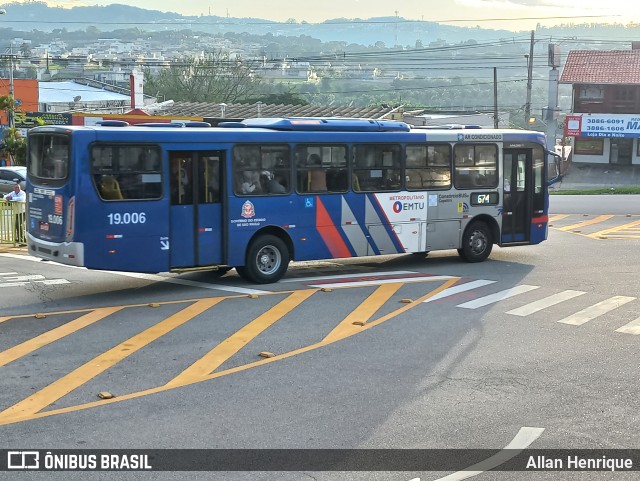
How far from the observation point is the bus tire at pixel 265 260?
17.9 meters

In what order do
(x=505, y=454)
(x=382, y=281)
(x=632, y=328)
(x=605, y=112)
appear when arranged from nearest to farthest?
(x=505, y=454), (x=632, y=328), (x=382, y=281), (x=605, y=112)

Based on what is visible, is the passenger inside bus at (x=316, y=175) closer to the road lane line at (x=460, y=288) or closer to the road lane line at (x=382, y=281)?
the road lane line at (x=382, y=281)

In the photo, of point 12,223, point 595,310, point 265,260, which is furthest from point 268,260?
point 12,223

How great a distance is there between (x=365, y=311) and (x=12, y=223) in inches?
493

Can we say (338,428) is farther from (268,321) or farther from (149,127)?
(149,127)

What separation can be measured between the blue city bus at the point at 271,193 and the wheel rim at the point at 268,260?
0.09ft

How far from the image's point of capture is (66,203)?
1597cm

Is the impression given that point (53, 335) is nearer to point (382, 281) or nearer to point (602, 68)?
point (382, 281)

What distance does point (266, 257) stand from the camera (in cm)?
1817

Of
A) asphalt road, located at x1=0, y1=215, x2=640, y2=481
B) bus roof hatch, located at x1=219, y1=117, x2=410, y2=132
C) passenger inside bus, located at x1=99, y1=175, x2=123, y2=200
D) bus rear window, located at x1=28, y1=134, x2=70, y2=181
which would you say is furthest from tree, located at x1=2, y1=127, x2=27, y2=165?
passenger inside bus, located at x1=99, y1=175, x2=123, y2=200

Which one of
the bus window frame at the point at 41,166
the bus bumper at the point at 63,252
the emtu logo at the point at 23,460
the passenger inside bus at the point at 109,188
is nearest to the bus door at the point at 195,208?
the passenger inside bus at the point at 109,188

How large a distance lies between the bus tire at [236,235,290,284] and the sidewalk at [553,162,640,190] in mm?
45781

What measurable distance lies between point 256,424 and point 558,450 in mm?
2967

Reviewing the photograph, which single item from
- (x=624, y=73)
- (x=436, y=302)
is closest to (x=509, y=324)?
(x=436, y=302)
